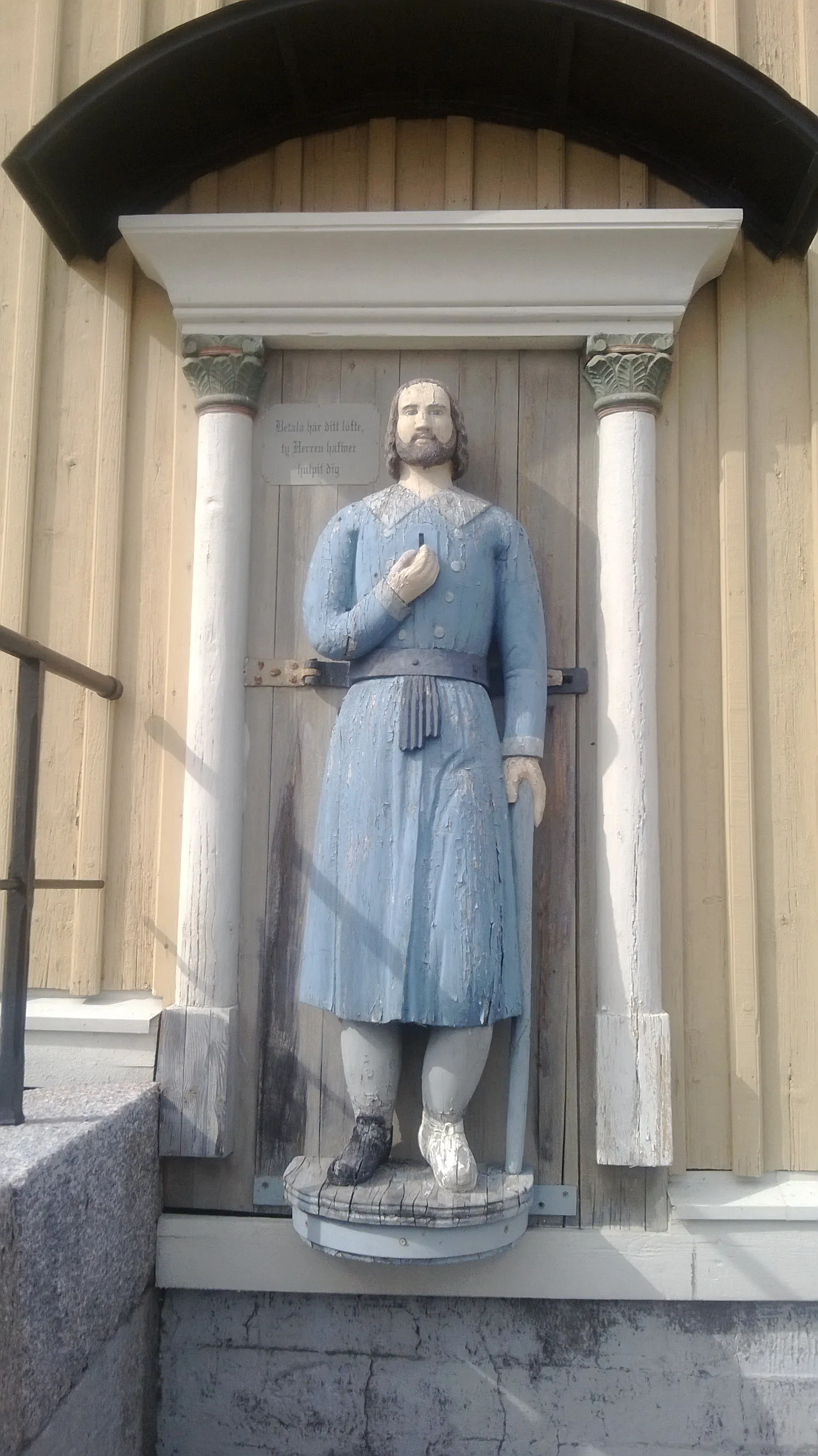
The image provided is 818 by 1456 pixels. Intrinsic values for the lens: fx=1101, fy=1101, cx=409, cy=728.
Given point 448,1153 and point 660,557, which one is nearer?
point 448,1153

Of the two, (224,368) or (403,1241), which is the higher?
(224,368)

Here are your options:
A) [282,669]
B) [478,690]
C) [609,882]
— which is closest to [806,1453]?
[609,882]

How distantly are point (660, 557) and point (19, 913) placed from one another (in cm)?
204

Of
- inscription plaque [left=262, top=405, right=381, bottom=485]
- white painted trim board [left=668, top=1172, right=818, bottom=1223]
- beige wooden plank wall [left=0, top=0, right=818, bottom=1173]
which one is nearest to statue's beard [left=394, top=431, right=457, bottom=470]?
inscription plaque [left=262, top=405, right=381, bottom=485]

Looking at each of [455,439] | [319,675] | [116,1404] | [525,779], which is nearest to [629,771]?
[525,779]

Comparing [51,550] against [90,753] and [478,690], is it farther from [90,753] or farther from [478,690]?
[478,690]

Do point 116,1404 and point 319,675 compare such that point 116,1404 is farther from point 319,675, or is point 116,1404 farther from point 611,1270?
point 319,675

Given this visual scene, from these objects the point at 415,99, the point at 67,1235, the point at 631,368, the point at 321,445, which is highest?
the point at 415,99

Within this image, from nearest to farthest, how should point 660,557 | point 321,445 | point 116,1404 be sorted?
point 116,1404 < point 660,557 < point 321,445

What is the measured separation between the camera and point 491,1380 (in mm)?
2994

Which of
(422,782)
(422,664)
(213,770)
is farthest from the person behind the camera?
(213,770)

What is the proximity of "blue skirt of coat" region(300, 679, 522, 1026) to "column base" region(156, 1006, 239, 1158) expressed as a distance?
13.8 inches

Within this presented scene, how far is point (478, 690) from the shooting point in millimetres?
2992

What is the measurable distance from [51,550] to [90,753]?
656 mm
